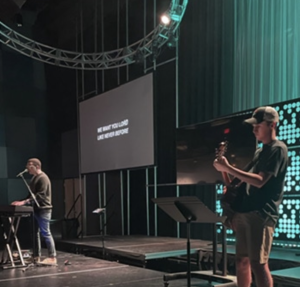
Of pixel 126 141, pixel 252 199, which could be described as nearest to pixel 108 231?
pixel 126 141

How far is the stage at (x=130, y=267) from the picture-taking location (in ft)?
12.7

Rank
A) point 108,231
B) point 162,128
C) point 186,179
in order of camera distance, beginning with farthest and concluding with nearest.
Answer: point 108,231 → point 162,128 → point 186,179

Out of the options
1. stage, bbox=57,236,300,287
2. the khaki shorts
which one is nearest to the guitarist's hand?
the khaki shorts

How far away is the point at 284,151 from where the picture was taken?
2.34m

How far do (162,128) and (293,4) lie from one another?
2.97m

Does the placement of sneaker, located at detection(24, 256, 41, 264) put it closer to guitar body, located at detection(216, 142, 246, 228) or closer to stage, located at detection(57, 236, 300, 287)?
stage, located at detection(57, 236, 300, 287)

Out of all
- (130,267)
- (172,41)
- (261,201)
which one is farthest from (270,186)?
(172,41)

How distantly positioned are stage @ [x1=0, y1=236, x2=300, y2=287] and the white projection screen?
4.42ft

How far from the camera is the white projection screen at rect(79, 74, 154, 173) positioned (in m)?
6.19

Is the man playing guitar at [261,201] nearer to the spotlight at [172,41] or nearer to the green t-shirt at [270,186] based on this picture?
the green t-shirt at [270,186]

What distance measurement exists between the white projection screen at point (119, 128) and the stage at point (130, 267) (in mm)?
1347

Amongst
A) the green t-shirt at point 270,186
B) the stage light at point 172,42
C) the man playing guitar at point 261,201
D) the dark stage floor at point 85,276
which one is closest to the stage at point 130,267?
the dark stage floor at point 85,276

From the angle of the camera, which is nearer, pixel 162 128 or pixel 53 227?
pixel 162 128

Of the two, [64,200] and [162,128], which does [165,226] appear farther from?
[64,200]
